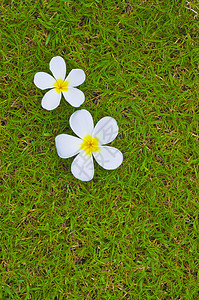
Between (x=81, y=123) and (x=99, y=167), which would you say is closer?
(x=81, y=123)

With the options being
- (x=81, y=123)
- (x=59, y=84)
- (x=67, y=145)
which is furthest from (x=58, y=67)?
(x=67, y=145)

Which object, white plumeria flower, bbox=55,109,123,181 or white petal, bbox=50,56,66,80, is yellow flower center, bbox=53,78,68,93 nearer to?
white petal, bbox=50,56,66,80

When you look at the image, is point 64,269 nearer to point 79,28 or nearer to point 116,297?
point 116,297

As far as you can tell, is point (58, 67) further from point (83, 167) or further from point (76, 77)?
point (83, 167)

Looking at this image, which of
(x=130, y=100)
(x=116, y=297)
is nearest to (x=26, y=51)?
(x=130, y=100)

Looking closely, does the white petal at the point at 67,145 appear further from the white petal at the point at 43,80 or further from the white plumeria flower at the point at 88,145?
the white petal at the point at 43,80

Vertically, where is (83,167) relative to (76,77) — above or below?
below

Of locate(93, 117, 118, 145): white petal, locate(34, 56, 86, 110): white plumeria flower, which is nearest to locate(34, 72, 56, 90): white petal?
locate(34, 56, 86, 110): white plumeria flower

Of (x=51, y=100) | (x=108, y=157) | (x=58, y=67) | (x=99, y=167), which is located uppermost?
(x=58, y=67)

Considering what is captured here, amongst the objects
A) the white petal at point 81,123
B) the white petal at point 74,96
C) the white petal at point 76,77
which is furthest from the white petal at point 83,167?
the white petal at point 76,77
